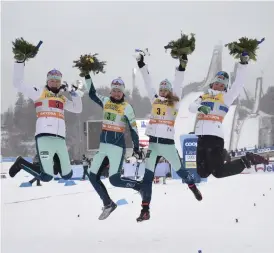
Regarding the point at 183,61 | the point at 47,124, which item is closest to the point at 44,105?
the point at 47,124

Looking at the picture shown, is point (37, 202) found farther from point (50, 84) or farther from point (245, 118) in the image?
point (245, 118)

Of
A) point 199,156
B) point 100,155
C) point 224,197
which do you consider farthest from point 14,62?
point 224,197

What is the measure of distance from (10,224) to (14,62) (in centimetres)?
348

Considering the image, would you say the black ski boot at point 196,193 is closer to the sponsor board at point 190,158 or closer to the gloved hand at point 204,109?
the gloved hand at point 204,109

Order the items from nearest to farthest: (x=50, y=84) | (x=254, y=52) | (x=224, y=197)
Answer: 1. (x=254, y=52)
2. (x=50, y=84)
3. (x=224, y=197)

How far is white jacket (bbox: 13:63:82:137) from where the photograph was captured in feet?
19.6

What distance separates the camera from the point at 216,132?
19.3ft

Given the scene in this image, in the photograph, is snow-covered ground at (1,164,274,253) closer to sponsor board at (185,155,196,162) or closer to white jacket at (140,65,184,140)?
sponsor board at (185,155,196,162)

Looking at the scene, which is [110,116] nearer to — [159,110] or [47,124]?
[159,110]

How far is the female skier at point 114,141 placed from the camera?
5.91 meters

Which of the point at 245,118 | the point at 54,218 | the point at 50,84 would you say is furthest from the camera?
the point at 245,118

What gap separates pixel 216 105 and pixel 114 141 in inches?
62.2

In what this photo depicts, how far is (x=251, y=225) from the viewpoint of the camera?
7133mm

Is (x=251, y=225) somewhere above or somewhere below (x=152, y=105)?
below
